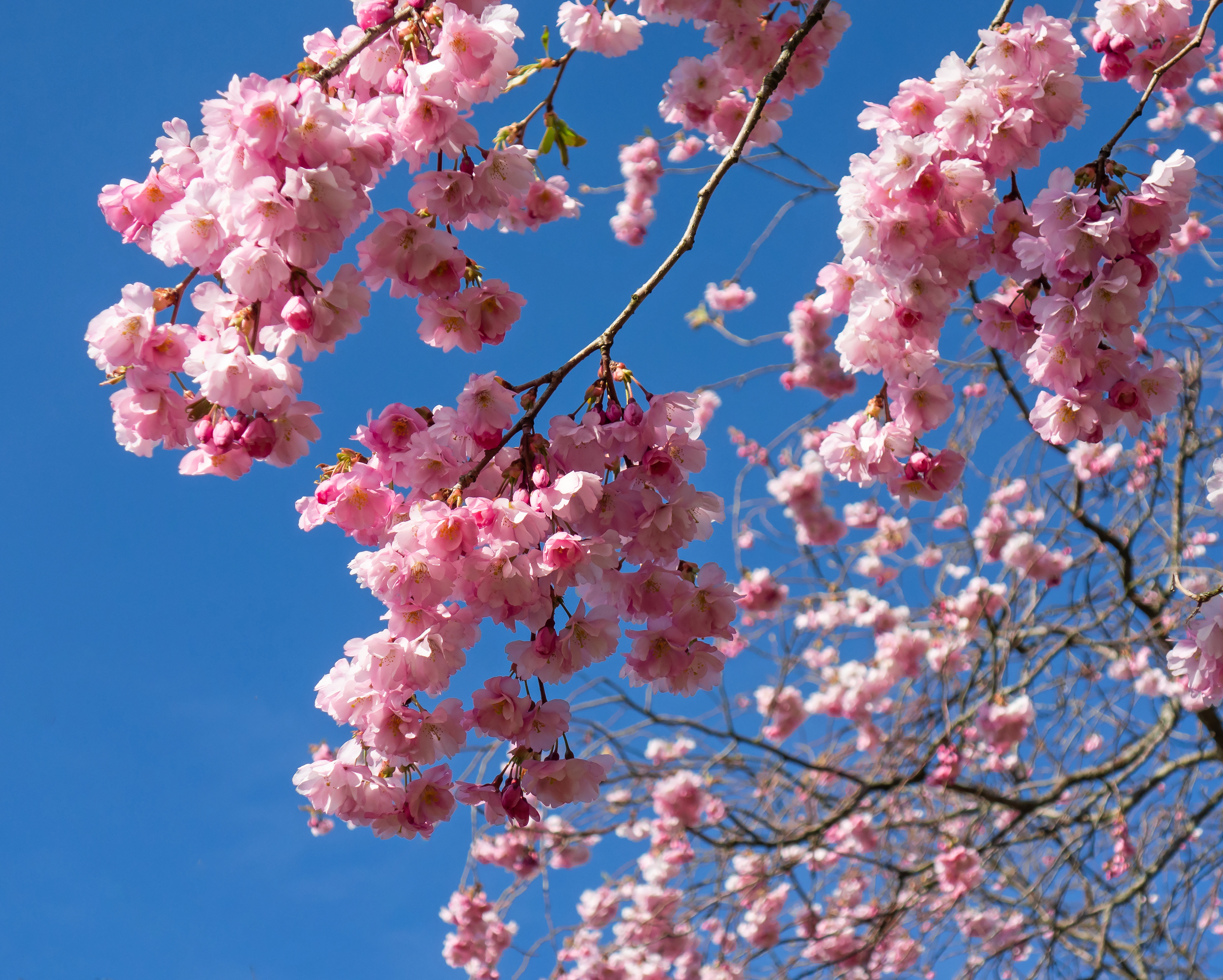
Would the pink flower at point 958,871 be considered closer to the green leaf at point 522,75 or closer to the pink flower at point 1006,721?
the pink flower at point 1006,721

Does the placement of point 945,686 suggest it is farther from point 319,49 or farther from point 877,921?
point 319,49

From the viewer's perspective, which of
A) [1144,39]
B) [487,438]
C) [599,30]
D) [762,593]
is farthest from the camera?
[762,593]

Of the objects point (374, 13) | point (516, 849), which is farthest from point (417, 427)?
point (516, 849)

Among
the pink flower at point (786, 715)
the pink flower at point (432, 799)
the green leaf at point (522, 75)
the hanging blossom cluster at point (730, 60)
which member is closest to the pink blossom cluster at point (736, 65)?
the hanging blossom cluster at point (730, 60)

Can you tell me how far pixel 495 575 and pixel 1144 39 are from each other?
1.68 metres

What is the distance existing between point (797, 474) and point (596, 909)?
9.71ft

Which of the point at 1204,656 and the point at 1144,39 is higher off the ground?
the point at 1144,39

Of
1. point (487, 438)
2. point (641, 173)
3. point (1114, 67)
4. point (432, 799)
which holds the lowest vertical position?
point (432, 799)

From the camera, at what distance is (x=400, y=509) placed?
5.04 feet

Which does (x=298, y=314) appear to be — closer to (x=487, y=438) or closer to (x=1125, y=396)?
(x=487, y=438)

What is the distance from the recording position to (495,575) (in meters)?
1.43

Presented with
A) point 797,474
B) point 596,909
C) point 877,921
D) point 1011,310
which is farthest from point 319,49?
point 596,909

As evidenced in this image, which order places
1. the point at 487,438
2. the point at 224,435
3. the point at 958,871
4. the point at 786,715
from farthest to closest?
1. the point at 786,715
2. the point at 958,871
3. the point at 487,438
4. the point at 224,435

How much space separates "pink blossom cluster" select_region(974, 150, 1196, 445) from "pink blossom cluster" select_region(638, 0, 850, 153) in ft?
3.74
